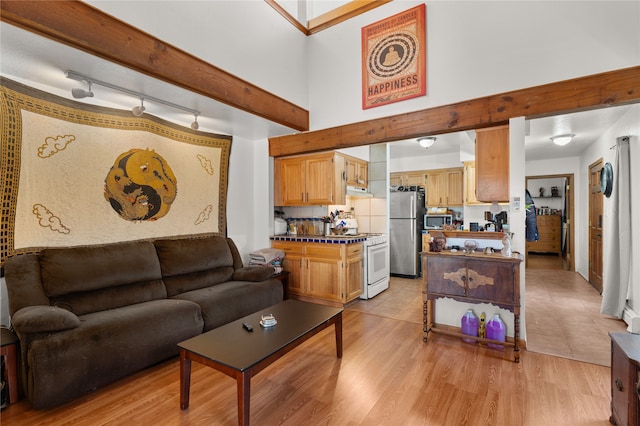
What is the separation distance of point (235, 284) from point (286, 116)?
209cm

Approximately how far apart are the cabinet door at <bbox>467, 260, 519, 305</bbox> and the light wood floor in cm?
52

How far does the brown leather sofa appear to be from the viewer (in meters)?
1.94

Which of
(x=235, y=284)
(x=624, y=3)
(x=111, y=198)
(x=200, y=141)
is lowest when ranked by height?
(x=235, y=284)

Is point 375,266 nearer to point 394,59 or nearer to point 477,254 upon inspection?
point 477,254

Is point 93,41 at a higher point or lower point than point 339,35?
lower

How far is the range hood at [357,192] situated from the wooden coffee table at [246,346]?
243 cm

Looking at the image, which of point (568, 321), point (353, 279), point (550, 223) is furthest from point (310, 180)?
point (550, 223)

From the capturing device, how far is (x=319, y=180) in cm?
432

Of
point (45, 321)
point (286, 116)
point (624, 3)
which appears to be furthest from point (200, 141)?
point (624, 3)

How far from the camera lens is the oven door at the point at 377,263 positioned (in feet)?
14.4

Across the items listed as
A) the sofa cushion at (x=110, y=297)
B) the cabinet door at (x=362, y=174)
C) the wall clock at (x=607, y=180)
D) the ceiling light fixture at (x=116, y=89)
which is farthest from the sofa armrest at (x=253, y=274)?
the wall clock at (x=607, y=180)

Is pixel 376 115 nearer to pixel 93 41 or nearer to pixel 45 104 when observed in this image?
pixel 93 41

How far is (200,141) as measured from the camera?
375 centimetres

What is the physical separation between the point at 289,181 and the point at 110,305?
272 cm
